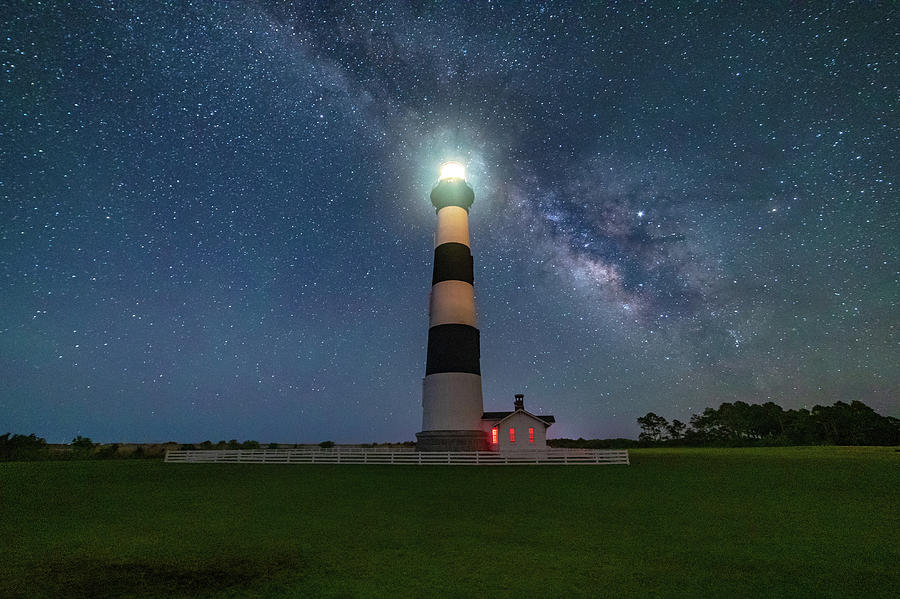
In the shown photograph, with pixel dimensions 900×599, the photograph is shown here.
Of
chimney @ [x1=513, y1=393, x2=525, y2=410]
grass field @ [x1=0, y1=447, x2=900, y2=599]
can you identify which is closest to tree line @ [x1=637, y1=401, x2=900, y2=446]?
chimney @ [x1=513, y1=393, x2=525, y2=410]

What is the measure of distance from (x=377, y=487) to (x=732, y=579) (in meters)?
11.8

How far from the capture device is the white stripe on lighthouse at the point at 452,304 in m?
28.2

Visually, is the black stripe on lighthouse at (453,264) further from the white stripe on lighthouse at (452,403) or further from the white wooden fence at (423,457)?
the white wooden fence at (423,457)

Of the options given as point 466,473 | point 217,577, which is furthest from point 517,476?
point 217,577

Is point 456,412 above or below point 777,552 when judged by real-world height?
above

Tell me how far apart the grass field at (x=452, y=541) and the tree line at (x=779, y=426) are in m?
65.8

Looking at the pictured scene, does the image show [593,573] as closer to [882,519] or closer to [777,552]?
[777,552]

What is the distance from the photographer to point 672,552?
7430mm

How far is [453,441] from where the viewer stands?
86.0 feet

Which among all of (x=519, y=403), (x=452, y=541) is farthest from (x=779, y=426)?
(x=452, y=541)

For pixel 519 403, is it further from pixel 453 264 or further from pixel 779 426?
pixel 779 426

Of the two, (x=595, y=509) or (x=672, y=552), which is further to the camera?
(x=595, y=509)

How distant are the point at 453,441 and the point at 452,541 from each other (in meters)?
18.4

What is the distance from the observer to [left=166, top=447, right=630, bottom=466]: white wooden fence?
24531mm
